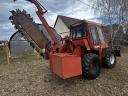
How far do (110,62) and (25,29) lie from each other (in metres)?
5.44

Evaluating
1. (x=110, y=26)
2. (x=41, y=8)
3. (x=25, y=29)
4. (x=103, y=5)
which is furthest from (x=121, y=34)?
(x=41, y=8)

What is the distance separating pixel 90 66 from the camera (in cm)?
694

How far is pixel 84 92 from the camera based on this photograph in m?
6.13

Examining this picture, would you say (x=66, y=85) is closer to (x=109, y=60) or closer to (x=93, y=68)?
(x=93, y=68)

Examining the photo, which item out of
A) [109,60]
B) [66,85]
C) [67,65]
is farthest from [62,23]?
[67,65]

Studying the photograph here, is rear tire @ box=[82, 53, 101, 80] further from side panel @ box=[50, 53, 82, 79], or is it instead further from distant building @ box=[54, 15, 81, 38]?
distant building @ box=[54, 15, 81, 38]

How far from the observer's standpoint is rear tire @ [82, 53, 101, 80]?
6660mm

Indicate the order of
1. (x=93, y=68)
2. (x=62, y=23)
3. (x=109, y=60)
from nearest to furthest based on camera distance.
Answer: (x=93, y=68), (x=109, y=60), (x=62, y=23)

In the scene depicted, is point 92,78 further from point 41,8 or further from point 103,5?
point 103,5

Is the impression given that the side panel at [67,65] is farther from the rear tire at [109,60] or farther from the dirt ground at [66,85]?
the rear tire at [109,60]

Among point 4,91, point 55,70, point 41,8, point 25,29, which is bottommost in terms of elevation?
point 4,91

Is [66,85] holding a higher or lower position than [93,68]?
lower

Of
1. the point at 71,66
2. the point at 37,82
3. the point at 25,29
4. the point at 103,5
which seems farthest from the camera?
the point at 103,5

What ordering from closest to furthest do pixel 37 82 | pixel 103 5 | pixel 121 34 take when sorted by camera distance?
pixel 37 82, pixel 103 5, pixel 121 34
